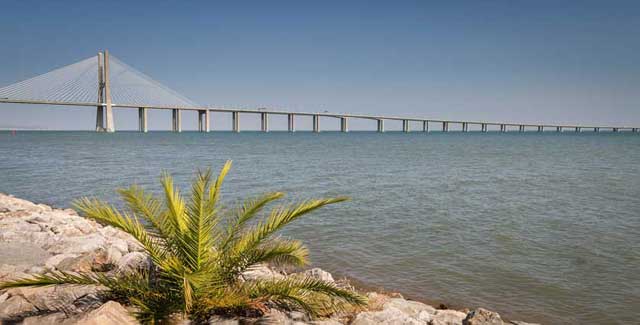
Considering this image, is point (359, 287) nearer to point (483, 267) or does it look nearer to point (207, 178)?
point (483, 267)

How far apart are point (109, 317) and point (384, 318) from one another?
254cm

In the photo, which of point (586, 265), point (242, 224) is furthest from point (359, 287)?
point (586, 265)

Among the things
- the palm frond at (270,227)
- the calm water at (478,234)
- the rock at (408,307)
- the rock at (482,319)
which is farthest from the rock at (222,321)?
the calm water at (478,234)

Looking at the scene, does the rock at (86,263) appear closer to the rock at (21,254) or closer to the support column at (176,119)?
the rock at (21,254)

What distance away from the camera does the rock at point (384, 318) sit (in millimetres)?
4296

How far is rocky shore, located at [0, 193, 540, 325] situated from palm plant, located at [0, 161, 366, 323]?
0.16 metres

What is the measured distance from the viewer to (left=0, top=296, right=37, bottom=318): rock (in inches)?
150

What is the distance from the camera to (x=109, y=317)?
10.9ft

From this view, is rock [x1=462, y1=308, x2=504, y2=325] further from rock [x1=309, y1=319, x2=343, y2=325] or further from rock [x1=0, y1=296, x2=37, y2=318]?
rock [x1=0, y1=296, x2=37, y2=318]

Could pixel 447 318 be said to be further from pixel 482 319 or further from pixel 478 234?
pixel 478 234

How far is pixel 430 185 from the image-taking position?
719 inches

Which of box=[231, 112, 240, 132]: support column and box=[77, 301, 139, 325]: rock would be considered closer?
box=[77, 301, 139, 325]: rock

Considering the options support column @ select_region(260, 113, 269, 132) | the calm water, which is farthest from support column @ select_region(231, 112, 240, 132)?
the calm water

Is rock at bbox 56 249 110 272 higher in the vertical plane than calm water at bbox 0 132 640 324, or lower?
higher
